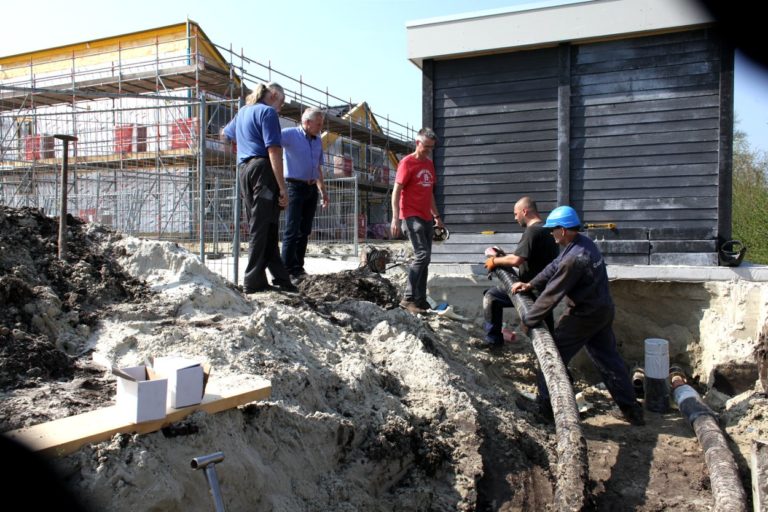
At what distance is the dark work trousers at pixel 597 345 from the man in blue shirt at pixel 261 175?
265 cm

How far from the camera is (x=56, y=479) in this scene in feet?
7.36

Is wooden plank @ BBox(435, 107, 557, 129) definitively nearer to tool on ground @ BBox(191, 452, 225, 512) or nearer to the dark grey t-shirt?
the dark grey t-shirt

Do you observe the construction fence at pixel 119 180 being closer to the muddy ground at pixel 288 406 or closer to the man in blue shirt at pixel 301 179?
the man in blue shirt at pixel 301 179

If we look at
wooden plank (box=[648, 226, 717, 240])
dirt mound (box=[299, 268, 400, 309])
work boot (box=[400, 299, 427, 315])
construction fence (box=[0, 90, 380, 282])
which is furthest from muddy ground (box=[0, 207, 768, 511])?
construction fence (box=[0, 90, 380, 282])

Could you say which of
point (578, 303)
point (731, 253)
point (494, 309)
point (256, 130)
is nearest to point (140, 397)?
point (256, 130)

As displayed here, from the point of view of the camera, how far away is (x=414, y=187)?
254 inches

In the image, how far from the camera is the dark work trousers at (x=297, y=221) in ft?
20.2

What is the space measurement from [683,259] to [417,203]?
343cm

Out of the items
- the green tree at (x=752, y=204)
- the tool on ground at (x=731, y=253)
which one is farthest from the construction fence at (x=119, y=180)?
the green tree at (x=752, y=204)

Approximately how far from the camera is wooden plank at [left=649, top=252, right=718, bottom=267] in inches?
288

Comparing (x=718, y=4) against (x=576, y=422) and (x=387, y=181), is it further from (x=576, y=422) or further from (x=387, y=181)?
(x=387, y=181)

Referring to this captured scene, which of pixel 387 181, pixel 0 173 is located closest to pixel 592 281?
pixel 0 173

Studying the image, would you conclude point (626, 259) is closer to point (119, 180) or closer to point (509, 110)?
point (509, 110)

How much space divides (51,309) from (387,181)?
92.2ft
